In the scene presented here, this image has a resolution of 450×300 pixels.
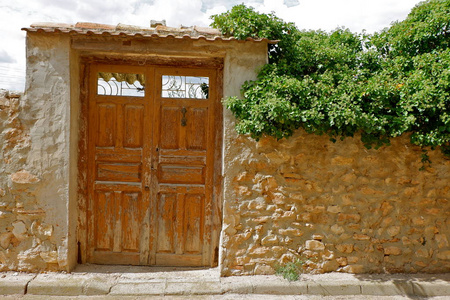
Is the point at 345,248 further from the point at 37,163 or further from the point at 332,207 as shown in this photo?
the point at 37,163

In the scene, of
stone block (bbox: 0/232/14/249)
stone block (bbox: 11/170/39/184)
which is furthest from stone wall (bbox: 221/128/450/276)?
stone block (bbox: 0/232/14/249)

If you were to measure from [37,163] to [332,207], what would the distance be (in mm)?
3552

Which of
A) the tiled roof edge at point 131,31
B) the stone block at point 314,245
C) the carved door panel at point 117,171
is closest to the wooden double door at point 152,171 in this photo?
the carved door panel at point 117,171

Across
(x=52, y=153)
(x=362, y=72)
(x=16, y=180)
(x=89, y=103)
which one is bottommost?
(x=16, y=180)

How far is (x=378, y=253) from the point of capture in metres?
3.93

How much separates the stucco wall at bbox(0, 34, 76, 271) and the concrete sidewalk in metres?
0.26

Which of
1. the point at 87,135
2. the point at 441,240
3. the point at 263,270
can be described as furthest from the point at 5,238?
the point at 441,240

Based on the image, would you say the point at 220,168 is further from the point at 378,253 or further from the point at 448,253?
the point at 448,253

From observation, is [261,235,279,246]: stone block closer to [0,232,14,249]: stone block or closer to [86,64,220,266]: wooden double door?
[86,64,220,266]: wooden double door

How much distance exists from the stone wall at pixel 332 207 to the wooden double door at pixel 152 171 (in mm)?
419

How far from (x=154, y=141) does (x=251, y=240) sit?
1738mm

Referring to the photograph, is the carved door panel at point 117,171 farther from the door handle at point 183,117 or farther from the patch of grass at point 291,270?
the patch of grass at point 291,270

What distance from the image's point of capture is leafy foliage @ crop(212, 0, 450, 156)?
3519 millimetres

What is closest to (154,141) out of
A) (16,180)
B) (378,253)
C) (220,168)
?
(220,168)
